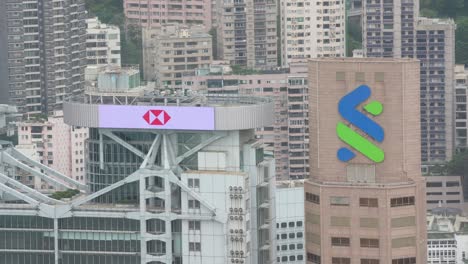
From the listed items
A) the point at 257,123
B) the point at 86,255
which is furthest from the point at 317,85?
the point at 86,255

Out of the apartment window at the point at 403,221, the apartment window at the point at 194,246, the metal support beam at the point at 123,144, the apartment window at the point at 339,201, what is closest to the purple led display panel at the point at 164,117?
the metal support beam at the point at 123,144

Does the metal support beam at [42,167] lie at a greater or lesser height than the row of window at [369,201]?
greater

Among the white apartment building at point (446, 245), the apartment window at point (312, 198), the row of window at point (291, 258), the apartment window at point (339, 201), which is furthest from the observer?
the white apartment building at point (446, 245)

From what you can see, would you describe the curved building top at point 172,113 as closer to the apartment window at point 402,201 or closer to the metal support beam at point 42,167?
the metal support beam at point 42,167

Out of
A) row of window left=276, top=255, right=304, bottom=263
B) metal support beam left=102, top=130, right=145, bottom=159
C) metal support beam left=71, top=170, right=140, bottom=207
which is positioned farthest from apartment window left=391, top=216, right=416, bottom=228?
row of window left=276, top=255, right=304, bottom=263

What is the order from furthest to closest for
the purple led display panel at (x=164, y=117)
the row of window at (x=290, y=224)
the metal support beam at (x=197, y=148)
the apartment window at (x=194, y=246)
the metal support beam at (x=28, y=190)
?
the row of window at (x=290, y=224), the metal support beam at (x=28, y=190), the apartment window at (x=194, y=246), the metal support beam at (x=197, y=148), the purple led display panel at (x=164, y=117)

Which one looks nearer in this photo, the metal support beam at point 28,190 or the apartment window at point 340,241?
the metal support beam at point 28,190
